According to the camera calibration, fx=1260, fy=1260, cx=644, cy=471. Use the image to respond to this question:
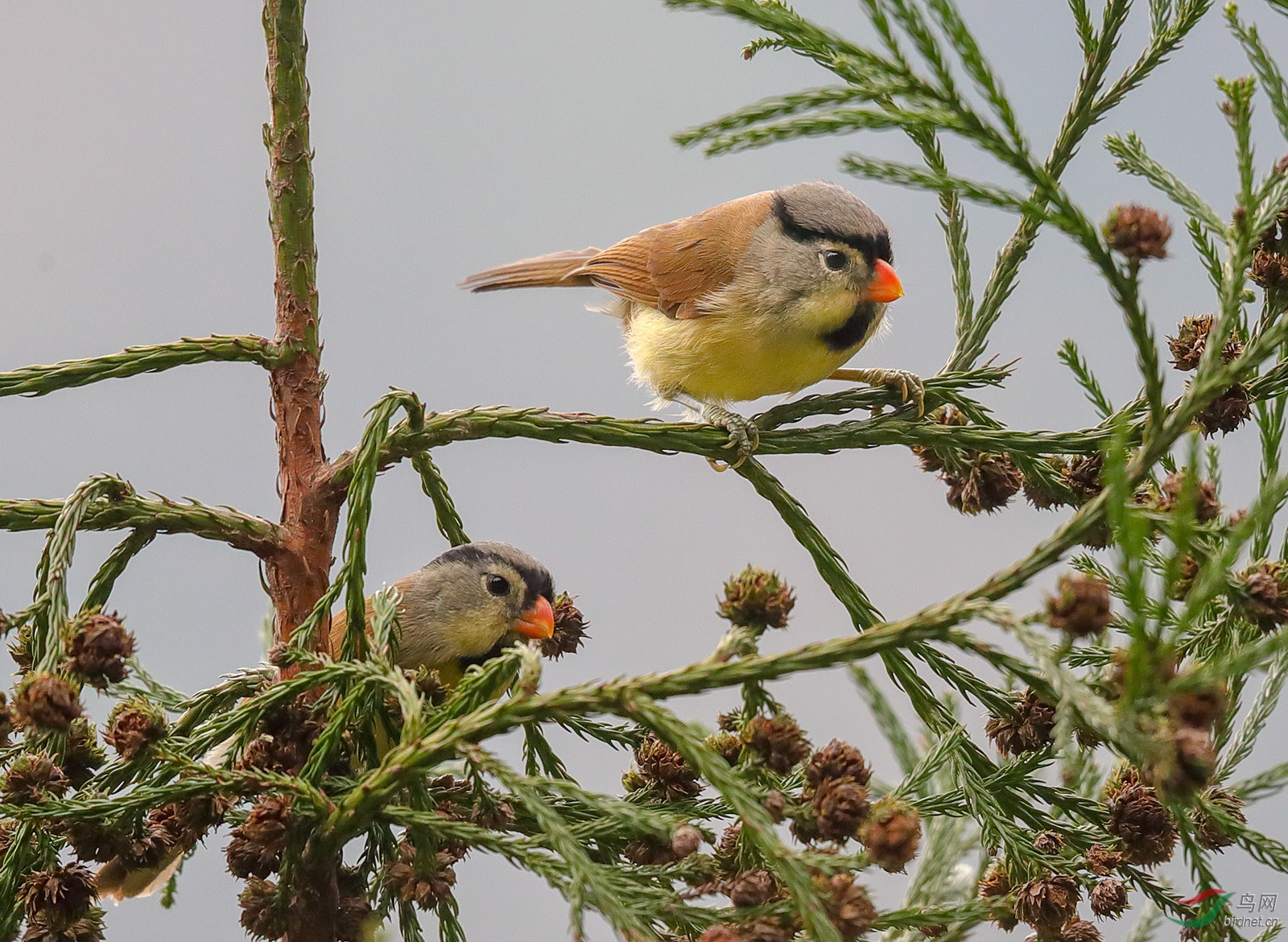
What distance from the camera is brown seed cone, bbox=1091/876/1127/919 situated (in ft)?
6.29

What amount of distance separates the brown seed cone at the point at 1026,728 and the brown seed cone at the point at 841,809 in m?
0.62

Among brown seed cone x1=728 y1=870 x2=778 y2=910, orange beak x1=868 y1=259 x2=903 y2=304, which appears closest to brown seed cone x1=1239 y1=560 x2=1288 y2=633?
brown seed cone x1=728 y1=870 x2=778 y2=910

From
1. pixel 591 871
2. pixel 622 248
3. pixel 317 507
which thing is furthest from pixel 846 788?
pixel 622 248

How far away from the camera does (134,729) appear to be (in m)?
1.69

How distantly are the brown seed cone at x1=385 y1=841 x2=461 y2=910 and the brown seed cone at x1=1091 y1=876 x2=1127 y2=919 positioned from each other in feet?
3.25

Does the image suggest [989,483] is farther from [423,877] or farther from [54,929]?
[54,929]

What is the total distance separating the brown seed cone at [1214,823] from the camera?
2.00m

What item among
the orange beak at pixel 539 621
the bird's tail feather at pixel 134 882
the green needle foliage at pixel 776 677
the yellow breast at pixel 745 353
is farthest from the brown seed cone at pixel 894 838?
the yellow breast at pixel 745 353

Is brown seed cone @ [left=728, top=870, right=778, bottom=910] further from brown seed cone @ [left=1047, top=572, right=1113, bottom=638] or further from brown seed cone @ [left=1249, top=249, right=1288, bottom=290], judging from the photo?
brown seed cone @ [left=1249, top=249, right=1288, bottom=290]

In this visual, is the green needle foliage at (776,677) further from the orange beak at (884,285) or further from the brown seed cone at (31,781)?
the orange beak at (884,285)

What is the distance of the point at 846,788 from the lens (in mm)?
1484

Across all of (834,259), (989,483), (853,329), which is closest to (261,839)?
(989,483)

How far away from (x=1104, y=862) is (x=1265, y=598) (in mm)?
497

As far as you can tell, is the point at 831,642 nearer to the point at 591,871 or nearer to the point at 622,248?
the point at 591,871
